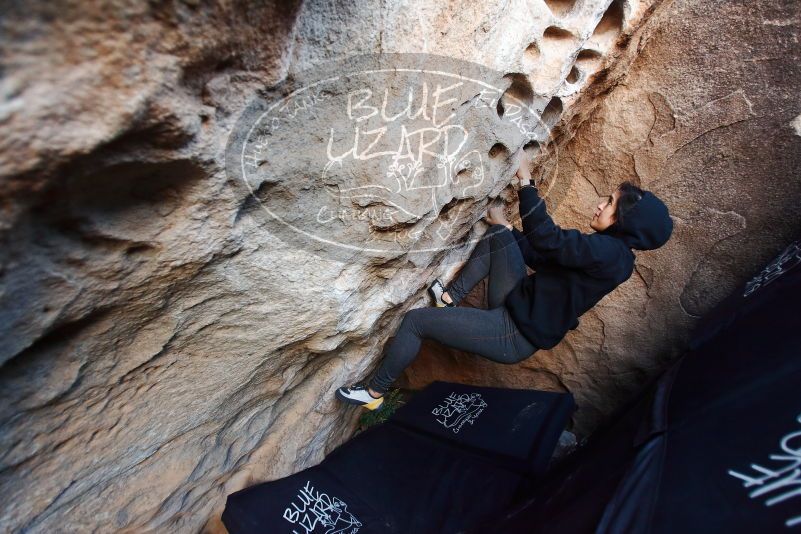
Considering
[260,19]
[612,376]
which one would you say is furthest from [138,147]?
[612,376]

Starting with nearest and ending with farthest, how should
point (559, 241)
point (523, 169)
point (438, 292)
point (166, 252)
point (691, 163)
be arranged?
point (166, 252) → point (559, 241) → point (523, 169) → point (691, 163) → point (438, 292)

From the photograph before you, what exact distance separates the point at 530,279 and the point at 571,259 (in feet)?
0.77

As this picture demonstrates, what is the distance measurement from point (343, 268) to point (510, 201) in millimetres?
731

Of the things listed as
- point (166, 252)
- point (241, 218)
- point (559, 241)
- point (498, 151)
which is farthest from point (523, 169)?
point (166, 252)

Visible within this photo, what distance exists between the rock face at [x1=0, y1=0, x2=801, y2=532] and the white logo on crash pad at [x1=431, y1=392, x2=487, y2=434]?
1.21ft

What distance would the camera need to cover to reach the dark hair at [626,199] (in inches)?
45.1

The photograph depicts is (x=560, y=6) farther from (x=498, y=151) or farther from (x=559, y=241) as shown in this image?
(x=559, y=241)

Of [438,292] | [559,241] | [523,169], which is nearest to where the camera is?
[559,241]

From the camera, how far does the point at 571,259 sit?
43.9 inches

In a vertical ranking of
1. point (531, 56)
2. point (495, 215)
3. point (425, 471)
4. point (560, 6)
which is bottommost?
point (425, 471)

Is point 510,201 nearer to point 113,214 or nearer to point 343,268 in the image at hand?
point 343,268

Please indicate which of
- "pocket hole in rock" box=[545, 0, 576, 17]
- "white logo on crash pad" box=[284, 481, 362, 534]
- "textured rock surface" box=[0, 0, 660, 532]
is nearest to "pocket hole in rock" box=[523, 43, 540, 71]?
"textured rock surface" box=[0, 0, 660, 532]

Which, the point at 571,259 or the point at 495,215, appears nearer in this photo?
the point at 571,259

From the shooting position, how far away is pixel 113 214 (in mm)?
636
